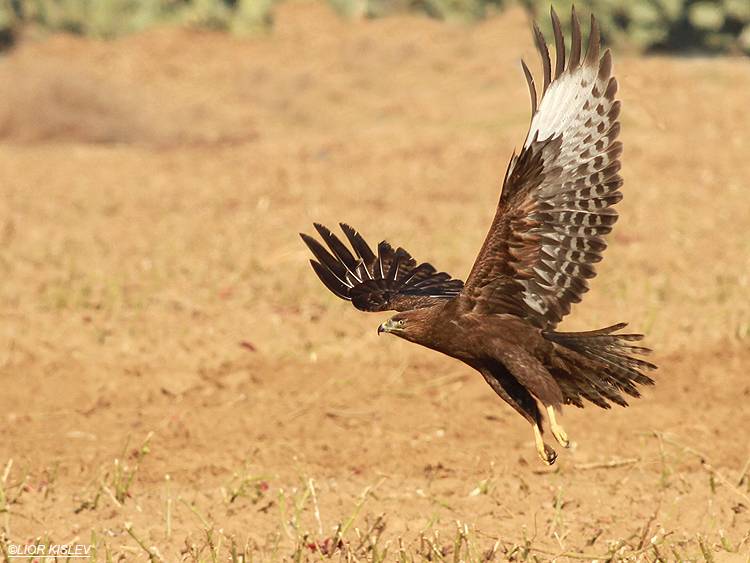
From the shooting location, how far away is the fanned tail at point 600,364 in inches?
163

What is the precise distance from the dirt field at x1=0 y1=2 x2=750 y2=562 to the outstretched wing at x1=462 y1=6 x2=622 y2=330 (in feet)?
3.89

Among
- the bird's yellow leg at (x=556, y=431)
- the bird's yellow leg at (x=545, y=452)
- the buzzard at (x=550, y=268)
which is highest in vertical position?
the buzzard at (x=550, y=268)

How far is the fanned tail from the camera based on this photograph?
4.15 m

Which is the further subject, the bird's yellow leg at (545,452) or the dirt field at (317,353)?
the dirt field at (317,353)

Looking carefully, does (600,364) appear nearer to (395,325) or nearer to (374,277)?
(395,325)

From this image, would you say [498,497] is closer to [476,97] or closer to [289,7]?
[476,97]

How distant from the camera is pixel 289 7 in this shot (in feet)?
82.7

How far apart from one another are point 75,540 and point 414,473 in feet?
6.26

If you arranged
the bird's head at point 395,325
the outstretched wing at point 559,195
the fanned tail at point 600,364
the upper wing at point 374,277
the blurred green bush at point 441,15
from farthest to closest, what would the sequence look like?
the blurred green bush at point 441,15 → the upper wing at point 374,277 → the bird's head at point 395,325 → the fanned tail at point 600,364 → the outstretched wing at point 559,195

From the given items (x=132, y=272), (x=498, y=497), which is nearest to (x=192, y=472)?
(x=498, y=497)

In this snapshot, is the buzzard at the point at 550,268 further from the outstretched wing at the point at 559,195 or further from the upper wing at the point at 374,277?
the upper wing at the point at 374,277

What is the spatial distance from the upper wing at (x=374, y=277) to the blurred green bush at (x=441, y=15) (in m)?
13.9

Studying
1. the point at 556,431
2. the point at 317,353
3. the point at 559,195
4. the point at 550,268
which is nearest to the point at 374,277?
the point at 550,268

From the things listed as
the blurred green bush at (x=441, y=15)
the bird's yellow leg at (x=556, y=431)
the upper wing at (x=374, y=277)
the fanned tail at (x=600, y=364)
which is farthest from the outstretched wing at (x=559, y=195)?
the blurred green bush at (x=441, y=15)
